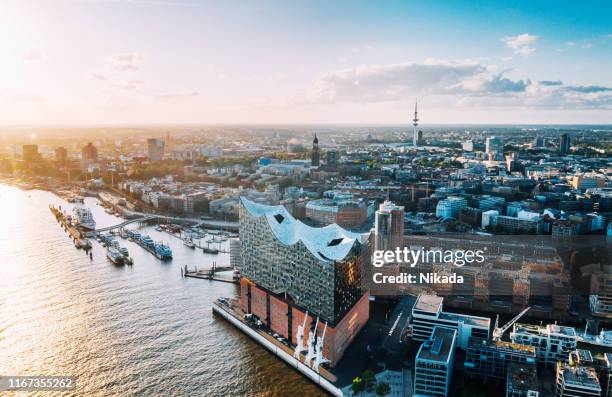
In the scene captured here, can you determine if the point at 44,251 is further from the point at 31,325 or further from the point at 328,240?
the point at 328,240

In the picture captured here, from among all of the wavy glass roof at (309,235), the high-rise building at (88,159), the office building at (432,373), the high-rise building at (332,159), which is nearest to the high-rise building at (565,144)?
the high-rise building at (332,159)

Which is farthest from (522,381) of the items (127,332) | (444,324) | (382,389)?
(127,332)

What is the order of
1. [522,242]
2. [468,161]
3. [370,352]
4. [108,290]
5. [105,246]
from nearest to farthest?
[370,352] → [108,290] → [522,242] → [105,246] → [468,161]

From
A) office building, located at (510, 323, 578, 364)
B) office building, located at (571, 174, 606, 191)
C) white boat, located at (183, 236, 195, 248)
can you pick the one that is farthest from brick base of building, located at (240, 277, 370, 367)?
office building, located at (571, 174, 606, 191)

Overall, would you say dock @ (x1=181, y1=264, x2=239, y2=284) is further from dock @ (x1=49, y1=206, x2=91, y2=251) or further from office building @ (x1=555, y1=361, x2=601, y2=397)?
office building @ (x1=555, y1=361, x2=601, y2=397)

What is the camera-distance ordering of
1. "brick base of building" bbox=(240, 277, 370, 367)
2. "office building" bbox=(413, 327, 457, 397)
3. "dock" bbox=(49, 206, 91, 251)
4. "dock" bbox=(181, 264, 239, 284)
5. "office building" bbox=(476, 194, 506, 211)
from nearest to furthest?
"office building" bbox=(413, 327, 457, 397) < "brick base of building" bbox=(240, 277, 370, 367) < "dock" bbox=(181, 264, 239, 284) < "dock" bbox=(49, 206, 91, 251) < "office building" bbox=(476, 194, 506, 211)

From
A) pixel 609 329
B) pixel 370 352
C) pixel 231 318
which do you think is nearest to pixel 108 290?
pixel 231 318

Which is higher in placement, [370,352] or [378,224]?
[378,224]

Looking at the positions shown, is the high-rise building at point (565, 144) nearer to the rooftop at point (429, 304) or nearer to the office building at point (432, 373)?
the rooftop at point (429, 304)
